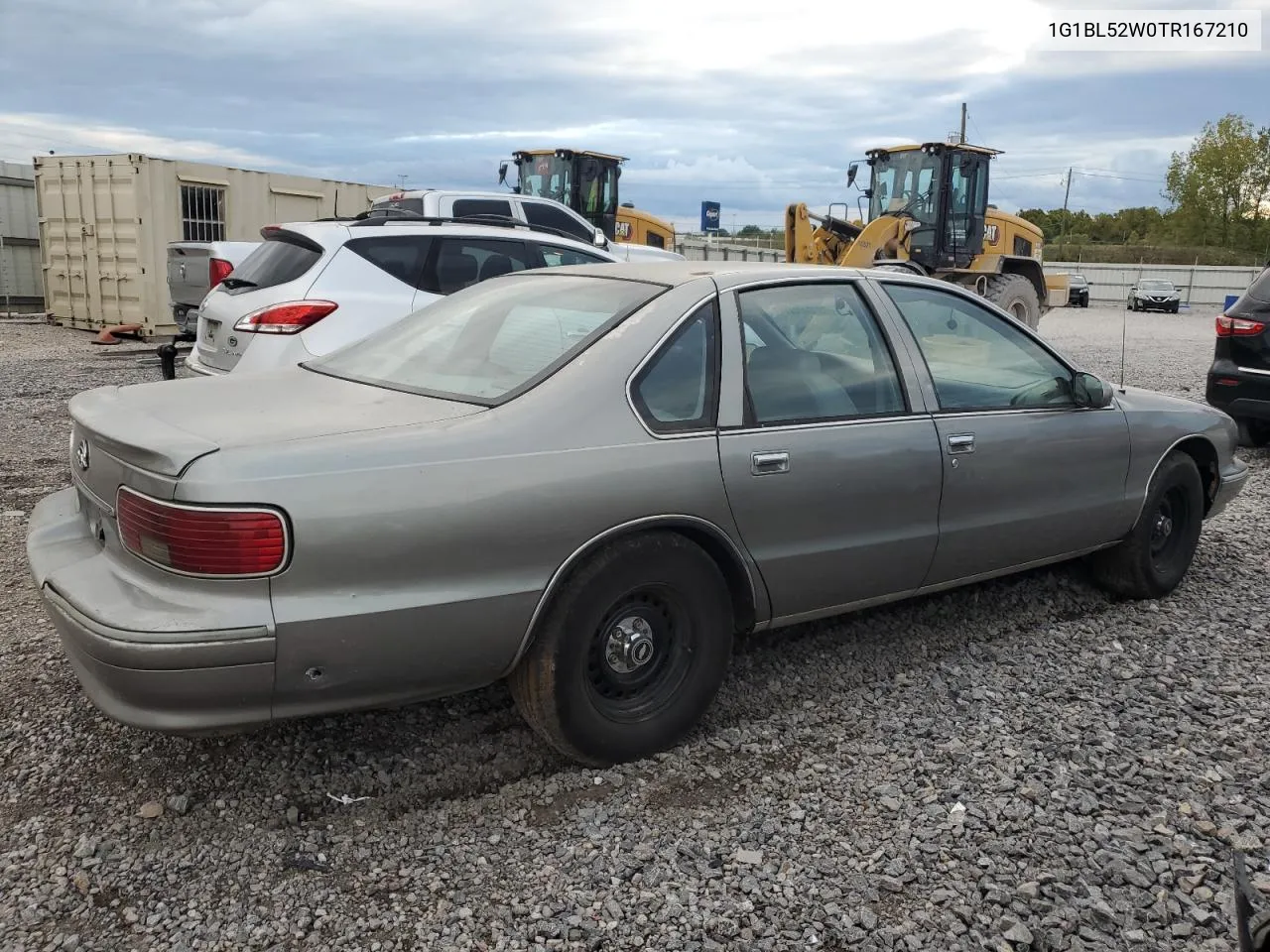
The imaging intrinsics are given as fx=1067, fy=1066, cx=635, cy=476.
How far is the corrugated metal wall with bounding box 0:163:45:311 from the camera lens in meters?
20.1

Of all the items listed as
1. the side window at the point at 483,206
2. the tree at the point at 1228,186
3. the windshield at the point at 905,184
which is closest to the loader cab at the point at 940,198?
the windshield at the point at 905,184

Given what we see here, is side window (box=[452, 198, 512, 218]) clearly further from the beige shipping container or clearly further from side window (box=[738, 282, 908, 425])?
side window (box=[738, 282, 908, 425])

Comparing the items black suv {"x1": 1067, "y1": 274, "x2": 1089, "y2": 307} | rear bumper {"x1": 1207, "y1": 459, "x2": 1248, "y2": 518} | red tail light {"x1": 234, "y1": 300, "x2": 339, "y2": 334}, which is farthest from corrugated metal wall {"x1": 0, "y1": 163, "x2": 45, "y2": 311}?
black suv {"x1": 1067, "y1": 274, "x2": 1089, "y2": 307}

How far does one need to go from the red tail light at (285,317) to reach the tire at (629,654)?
4345mm

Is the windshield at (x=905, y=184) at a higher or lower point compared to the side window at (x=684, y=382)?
higher

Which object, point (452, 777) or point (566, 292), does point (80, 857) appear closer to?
point (452, 777)

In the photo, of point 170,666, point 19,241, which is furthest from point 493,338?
point 19,241

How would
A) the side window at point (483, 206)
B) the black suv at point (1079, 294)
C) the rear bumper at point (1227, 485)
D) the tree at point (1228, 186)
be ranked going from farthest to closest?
the tree at point (1228, 186), the black suv at point (1079, 294), the side window at point (483, 206), the rear bumper at point (1227, 485)

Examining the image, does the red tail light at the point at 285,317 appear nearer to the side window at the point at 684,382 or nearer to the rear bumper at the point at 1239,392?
the side window at the point at 684,382

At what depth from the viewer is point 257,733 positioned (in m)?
3.43

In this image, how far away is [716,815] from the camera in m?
3.07

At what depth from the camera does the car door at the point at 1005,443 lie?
3.99 meters

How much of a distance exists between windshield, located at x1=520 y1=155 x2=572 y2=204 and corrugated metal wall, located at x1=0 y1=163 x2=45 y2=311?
371 inches

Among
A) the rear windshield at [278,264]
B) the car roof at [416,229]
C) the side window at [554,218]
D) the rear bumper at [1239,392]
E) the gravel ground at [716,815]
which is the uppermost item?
the side window at [554,218]
